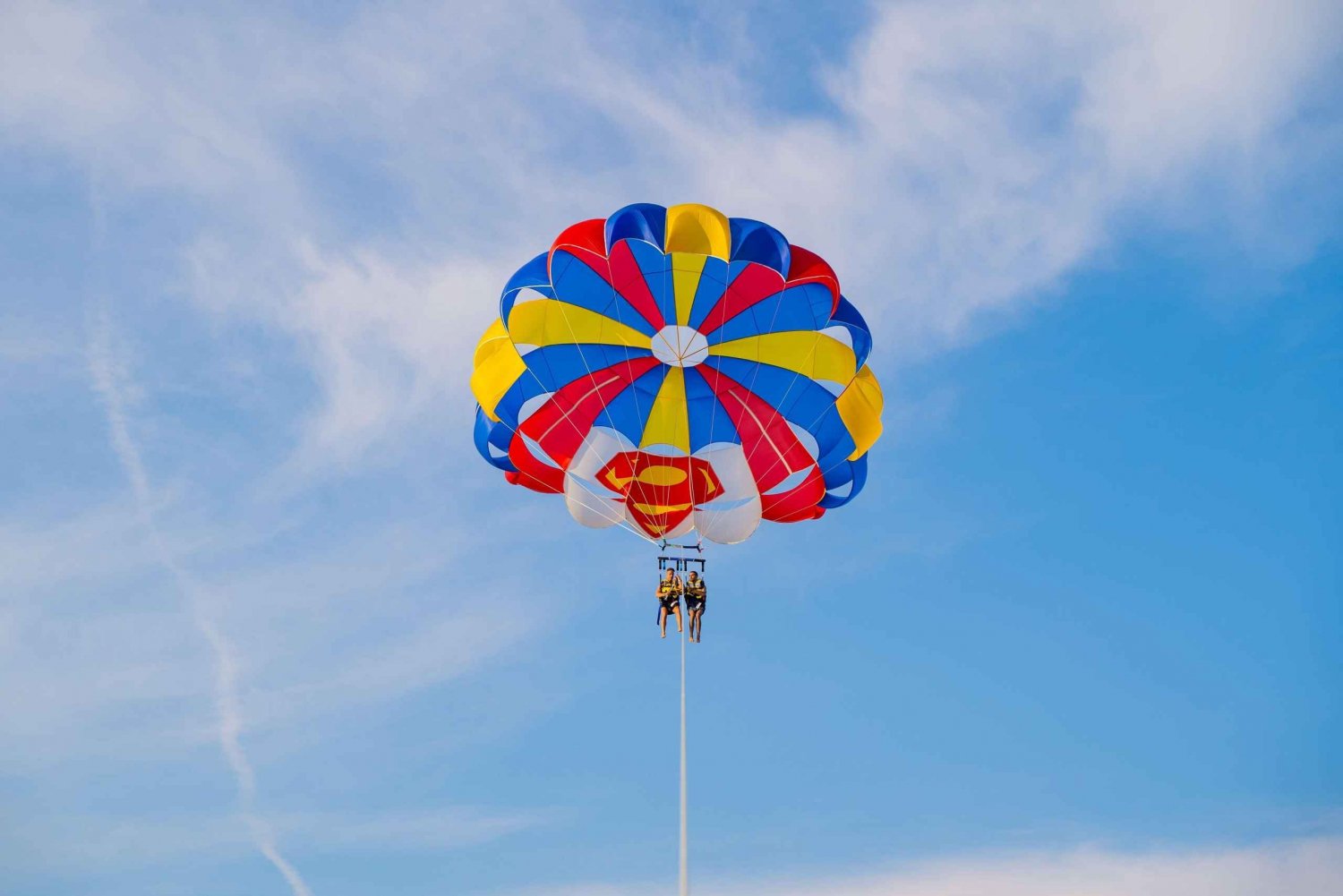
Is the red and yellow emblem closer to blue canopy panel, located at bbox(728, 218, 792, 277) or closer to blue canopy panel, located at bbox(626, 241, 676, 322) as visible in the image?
blue canopy panel, located at bbox(626, 241, 676, 322)

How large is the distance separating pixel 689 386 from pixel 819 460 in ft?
6.82

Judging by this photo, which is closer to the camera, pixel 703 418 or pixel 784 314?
pixel 784 314

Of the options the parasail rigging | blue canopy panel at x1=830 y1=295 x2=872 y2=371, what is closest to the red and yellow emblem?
the parasail rigging

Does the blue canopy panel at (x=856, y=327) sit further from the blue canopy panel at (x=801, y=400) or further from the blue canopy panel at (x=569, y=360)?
the blue canopy panel at (x=569, y=360)

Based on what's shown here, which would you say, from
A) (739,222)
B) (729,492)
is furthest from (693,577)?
(739,222)

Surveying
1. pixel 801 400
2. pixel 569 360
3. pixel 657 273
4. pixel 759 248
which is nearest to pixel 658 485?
pixel 569 360

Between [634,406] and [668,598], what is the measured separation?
274 cm

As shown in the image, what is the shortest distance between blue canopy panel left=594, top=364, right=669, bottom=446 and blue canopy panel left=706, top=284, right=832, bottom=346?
1096 mm

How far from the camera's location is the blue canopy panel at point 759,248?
851 inches

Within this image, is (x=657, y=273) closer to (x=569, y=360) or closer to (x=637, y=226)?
(x=637, y=226)

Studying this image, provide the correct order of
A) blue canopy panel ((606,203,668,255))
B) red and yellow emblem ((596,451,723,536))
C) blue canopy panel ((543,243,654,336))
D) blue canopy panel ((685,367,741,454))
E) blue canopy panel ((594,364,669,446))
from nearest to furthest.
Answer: blue canopy panel ((606,203,668,255)) < blue canopy panel ((543,243,654,336)) < blue canopy panel ((594,364,669,446)) < blue canopy panel ((685,367,741,454)) < red and yellow emblem ((596,451,723,536))

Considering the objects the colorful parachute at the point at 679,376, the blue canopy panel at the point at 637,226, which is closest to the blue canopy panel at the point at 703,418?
the colorful parachute at the point at 679,376

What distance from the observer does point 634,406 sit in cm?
2292

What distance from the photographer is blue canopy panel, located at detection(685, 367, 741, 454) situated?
905 inches
